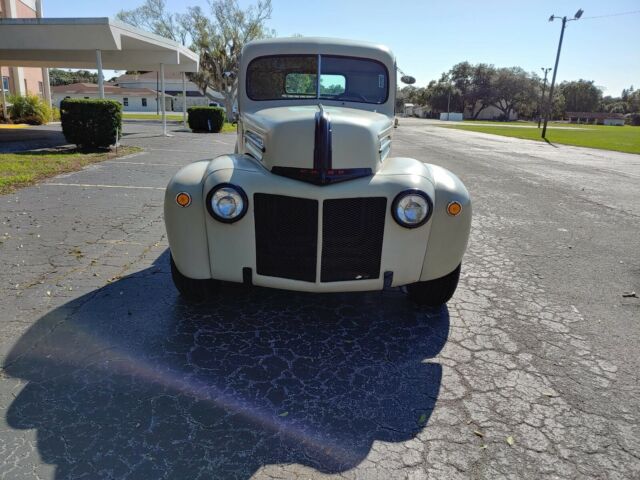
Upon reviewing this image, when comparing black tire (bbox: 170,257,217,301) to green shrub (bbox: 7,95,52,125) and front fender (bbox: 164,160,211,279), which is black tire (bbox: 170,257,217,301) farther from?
green shrub (bbox: 7,95,52,125)

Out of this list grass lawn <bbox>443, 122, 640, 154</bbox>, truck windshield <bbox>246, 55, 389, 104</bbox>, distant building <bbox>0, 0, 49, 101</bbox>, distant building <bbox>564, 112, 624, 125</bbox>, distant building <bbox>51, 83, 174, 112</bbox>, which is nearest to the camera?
truck windshield <bbox>246, 55, 389, 104</bbox>

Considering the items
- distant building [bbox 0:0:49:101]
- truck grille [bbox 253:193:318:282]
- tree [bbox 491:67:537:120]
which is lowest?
truck grille [bbox 253:193:318:282]

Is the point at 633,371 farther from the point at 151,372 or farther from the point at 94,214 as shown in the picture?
the point at 94,214

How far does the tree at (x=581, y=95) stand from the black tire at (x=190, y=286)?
402 feet

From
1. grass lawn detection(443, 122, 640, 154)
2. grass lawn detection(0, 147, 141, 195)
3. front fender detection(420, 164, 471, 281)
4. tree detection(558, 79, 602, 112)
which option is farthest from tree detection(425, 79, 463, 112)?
front fender detection(420, 164, 471, 281)

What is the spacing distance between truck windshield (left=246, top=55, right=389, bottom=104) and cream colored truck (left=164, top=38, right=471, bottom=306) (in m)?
1.14

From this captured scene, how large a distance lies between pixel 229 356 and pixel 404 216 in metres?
1.48

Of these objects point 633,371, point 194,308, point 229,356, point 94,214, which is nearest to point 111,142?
point 94,214

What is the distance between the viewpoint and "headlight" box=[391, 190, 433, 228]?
2986 millimetres

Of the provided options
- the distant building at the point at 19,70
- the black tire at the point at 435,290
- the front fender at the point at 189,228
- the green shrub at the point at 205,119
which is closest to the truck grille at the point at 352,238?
the black tire at the point at 435,290

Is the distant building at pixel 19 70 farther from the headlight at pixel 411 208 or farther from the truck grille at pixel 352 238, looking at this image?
the headlight at pixel 411 208

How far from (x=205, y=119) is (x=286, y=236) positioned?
76.7 ft

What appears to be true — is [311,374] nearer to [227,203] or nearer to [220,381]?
[220,381]

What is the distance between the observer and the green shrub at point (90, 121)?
12531 mm
